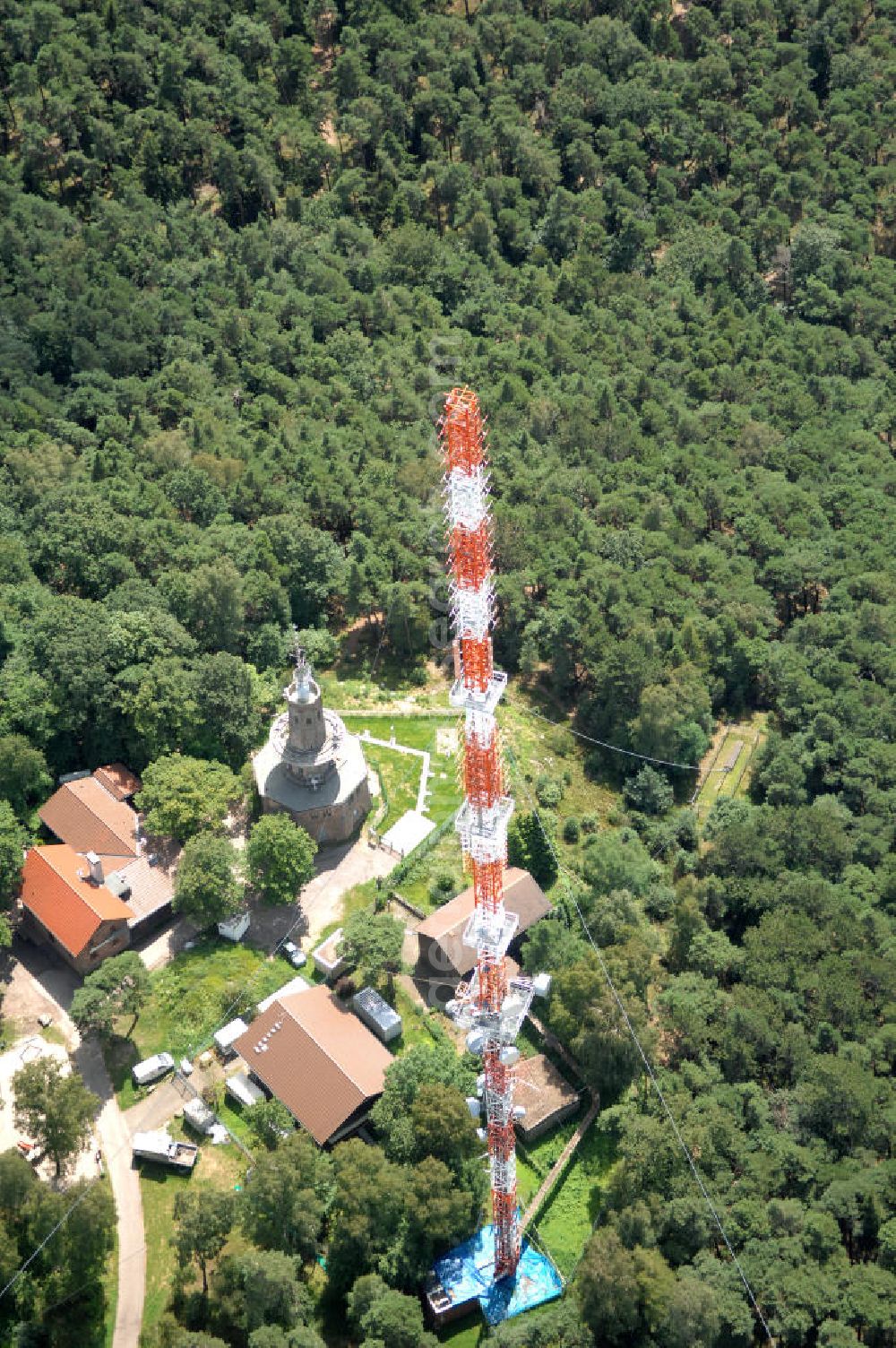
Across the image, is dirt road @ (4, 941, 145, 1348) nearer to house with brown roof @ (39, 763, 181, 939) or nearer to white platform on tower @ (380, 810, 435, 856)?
house with brown roof @ (39, 763, 181, 939)

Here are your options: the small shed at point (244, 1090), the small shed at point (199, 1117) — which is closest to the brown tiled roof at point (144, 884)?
the small shed at point (244, 1090)

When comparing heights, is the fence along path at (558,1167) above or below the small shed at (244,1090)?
below

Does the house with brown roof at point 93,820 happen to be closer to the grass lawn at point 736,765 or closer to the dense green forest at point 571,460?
the dense green forest at point 571,460

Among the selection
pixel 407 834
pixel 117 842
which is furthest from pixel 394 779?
pixel 117 842

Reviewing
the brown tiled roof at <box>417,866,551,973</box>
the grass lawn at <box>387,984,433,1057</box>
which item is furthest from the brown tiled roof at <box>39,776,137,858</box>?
the brown tiled roof at <box>417,866,551,973</box>

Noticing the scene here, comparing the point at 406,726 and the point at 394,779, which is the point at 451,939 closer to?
the point at 394,779

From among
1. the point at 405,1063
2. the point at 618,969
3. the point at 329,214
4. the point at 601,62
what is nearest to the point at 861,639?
the point at 618,969
